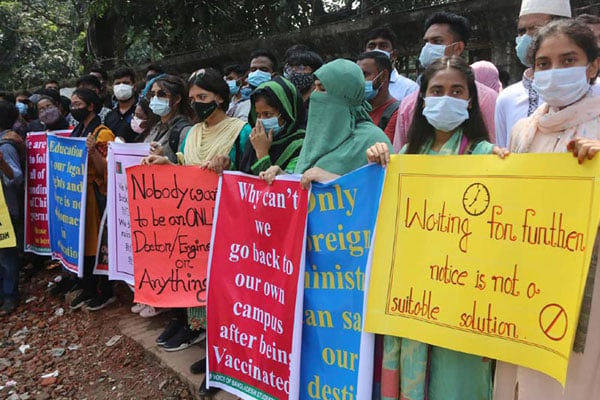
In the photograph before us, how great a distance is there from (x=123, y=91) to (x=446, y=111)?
11.0 feet

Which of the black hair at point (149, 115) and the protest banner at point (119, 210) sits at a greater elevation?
the black hair at point (149, 115)

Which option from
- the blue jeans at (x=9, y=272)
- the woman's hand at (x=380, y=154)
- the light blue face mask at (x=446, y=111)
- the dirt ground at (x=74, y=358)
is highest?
the light blue face mask at (x=446, y=111)

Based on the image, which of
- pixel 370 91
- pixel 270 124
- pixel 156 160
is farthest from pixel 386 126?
pixel 156 160

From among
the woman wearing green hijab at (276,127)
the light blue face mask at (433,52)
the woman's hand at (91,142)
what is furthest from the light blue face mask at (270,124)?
the woman's hand at (91,142)

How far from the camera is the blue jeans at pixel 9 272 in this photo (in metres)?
4.60

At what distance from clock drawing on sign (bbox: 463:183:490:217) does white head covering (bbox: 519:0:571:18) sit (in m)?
1.45

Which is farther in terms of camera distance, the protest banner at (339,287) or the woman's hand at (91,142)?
the woman's hand at (91,142)

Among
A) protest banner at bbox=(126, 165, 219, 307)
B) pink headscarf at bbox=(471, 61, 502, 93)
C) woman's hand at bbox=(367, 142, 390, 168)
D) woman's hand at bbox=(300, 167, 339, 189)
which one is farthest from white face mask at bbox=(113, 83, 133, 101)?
woman's hand at bbox=(367, 142, 390, 168)

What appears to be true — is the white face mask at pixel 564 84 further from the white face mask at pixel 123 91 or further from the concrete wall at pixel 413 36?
the white face mask at pixel 123 91

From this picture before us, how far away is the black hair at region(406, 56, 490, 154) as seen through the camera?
198 centimetres

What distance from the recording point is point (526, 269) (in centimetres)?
162

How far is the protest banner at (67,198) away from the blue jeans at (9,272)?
36cm

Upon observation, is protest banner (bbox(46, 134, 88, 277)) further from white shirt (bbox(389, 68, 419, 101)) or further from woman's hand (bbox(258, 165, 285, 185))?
white shirt (bbox(389, 68, 419, 101))

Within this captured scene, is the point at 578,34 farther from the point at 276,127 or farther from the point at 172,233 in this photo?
the point at 172,233
